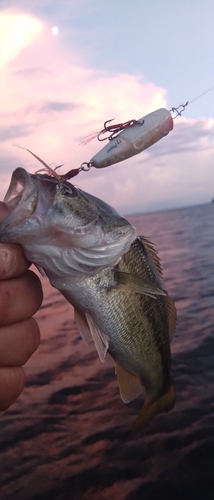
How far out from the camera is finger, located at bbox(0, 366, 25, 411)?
2.43 meters

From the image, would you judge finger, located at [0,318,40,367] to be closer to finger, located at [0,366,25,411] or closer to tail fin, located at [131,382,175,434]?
finger, located at [0,366,25,411]

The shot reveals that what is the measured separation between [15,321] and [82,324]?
43 cm

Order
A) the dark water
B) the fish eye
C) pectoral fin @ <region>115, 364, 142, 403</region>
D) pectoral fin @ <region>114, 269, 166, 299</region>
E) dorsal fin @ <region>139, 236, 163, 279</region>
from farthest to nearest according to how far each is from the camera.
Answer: the dark water < pectoral fin @ <region>115, 364, 142, 403</region> < dorsal fin @ <region>139, 236, 163, 279</region> < pectoral fin @ <region>114, 269, 166, 299</region> < the fish eye

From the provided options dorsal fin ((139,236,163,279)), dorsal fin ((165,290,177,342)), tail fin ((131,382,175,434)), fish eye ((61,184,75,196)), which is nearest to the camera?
fish eye ((61,184,75,196))

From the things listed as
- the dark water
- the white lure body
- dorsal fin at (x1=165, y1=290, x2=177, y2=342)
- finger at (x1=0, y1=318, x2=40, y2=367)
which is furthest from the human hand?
the dark water

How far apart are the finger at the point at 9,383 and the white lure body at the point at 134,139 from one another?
1.38m

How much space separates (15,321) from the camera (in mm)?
2484

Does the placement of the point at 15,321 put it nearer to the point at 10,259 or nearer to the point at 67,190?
the point at 10,259

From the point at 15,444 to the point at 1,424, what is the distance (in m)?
0.57

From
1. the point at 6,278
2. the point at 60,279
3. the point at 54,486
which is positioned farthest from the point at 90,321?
the point at 54,486

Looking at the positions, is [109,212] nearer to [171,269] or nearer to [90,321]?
[90,321]

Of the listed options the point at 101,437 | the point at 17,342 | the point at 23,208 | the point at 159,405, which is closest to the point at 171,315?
the point at 159,405

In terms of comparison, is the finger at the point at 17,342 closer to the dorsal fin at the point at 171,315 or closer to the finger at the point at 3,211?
the finger at the point at 3,211

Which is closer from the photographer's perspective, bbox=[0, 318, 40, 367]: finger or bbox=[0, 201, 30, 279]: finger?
bbox=[0, 201, 30, 279]: finger
